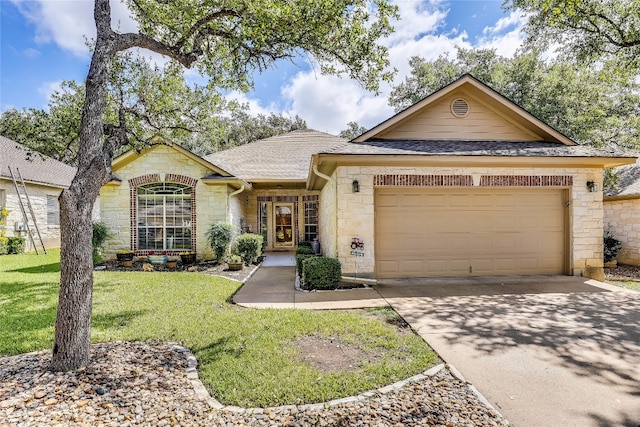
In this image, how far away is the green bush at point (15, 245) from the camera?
1370cm

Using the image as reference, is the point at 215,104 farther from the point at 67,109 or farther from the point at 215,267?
the point at 215,267

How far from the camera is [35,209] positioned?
15.2 meters

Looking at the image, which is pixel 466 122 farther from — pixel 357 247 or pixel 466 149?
pixel 357 247

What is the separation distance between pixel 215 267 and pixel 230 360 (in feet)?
24.1

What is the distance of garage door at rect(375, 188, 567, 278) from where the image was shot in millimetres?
8227

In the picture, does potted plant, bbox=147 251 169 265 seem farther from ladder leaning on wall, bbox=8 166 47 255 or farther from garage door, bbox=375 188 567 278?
garage door, bbox=375 188 567 278

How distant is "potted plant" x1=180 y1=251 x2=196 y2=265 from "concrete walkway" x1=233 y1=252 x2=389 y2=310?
341 cm

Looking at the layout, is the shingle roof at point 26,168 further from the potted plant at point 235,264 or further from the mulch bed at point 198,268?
the potted plant at point 235,264

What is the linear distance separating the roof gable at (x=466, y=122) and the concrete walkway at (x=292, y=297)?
14.4 ft

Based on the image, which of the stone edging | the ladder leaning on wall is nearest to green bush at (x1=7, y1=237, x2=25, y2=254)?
the ladder leaning on wall

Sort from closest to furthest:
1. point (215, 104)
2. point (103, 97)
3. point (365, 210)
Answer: point (103, 97) < point (215, 104) < point (365, 210)

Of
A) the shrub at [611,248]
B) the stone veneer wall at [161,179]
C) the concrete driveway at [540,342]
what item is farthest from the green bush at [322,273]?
the shrub at [611,248]

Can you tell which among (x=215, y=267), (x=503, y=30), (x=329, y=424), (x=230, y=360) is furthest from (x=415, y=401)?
(x=503, y=30)

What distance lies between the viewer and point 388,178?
7.93 metres
